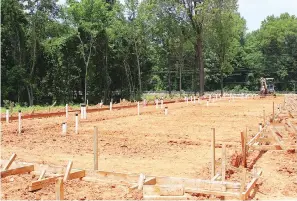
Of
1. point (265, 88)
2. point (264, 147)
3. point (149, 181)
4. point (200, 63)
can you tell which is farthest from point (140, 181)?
point (265, 88)

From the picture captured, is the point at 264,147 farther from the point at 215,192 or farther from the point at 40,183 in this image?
the point at 40,183

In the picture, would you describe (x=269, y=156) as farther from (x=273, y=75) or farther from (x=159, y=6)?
(x=273, y=75)

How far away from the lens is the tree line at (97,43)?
3984cm

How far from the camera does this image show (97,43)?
45.1 meters

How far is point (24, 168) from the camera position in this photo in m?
8.45

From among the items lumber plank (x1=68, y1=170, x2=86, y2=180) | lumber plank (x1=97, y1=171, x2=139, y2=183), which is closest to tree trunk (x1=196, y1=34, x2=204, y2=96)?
lumber plank (x1=68, y1=170, x2=86, y2=180)

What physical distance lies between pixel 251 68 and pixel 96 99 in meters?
45.7

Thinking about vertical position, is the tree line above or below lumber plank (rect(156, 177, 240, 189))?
above

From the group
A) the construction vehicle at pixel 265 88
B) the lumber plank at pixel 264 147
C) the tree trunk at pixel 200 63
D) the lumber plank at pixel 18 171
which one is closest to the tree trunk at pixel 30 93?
the tree trunk at pixel 200 63

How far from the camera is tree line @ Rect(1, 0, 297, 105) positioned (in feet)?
131

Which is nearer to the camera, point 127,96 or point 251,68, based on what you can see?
point 127,96

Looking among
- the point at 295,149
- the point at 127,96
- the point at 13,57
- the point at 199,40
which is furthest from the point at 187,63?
the point at 295,149

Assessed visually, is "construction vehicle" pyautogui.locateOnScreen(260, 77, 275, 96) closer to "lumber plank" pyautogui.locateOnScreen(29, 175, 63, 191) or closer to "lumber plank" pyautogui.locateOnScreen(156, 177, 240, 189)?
"lumber plank" pyautogui.locateOnScreen(156, 177, 240, 189)

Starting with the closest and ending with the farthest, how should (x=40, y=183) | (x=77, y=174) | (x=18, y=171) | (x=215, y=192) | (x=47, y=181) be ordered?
(x=215, y=192) → (x=40, y=183) → (x=47, y=181) → (x=77, y=174) → (x=18, y=171)
